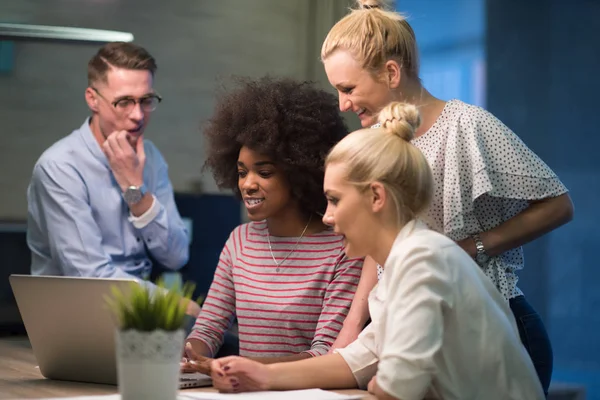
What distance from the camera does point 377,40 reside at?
2107 millimetres

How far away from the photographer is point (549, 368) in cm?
206

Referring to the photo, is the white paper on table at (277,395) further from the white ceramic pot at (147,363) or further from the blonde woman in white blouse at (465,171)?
the blonde woman in white blouse at (465,171)

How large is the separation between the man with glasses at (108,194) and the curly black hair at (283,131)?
0.94 m

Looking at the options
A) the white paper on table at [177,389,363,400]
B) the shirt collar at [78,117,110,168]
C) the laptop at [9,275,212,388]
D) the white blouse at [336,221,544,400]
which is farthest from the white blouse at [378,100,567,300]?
the shirt collar at [78,117,110,168]

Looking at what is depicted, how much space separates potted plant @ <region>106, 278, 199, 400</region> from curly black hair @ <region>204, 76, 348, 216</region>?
0.96 metres

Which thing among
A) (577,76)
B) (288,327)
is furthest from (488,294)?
(577,76)

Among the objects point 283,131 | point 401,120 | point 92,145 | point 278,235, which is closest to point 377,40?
point 283,131

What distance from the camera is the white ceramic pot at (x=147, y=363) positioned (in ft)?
4.35

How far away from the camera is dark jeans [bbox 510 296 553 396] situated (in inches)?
80.2

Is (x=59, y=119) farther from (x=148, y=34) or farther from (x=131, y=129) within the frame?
(x=131, y=129)

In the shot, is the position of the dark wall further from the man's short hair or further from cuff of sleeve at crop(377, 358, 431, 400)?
cuff of sleeve at crop(377, 358, 431, 400)

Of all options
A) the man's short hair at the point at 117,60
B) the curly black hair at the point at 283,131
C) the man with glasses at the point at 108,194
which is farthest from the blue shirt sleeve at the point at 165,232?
the curly black hair at the point at 283,131

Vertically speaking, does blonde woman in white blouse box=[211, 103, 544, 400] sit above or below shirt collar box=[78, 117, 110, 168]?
above

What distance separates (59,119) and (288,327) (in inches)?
99.2
